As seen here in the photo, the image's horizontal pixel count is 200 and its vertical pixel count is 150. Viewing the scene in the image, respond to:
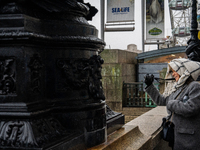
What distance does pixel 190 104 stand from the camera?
4.22 metres

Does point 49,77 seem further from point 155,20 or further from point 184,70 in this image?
point 155,20

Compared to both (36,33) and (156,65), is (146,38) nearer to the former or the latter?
Result: (156,65)

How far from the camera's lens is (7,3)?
2.81 meters

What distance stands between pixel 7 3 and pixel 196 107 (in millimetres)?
2773

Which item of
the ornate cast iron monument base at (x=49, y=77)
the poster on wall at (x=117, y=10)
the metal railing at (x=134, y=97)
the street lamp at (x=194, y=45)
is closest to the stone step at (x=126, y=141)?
the ornate cast iron monument base at (x=49, y=77)

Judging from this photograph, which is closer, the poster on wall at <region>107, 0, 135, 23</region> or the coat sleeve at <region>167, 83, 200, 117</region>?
the coat sleeve at <region>167, 83, 200, 117</region>

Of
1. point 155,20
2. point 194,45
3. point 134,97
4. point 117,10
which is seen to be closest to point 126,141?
point 194,45

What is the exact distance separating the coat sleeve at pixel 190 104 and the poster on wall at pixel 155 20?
23193 millimetres

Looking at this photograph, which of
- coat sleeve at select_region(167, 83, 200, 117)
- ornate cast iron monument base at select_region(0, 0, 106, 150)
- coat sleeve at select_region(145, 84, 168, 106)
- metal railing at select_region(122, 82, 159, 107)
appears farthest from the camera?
metal railing at select_region(122, 82, 159, 107)

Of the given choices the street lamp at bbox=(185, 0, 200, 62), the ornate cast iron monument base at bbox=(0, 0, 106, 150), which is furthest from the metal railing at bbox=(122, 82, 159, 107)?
the ornate cast iron monument base at bbox=(0, 0, 106, 150)

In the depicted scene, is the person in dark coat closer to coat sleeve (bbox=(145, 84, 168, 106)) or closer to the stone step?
coat sleeve (bbox=(145, 84, 168, 106))

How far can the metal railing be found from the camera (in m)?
16.1

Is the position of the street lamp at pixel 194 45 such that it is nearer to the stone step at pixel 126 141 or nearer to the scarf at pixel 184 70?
the scarf at pixel 184 70

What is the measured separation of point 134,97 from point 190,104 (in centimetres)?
1197
